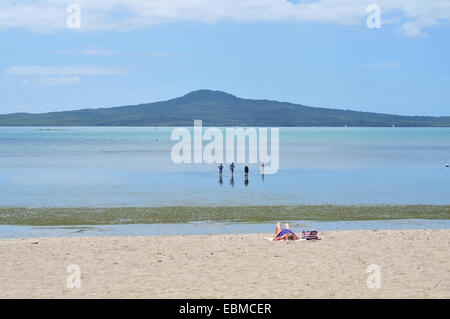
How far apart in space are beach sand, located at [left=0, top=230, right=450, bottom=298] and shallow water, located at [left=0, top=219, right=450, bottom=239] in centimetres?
224

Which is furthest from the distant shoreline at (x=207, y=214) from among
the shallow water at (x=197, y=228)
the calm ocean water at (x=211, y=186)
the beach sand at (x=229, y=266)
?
the beach sand at (x=229, y=266)

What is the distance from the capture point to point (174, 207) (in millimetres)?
29594

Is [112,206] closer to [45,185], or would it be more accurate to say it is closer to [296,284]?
[45,185]

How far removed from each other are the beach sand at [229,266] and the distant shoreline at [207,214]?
18.1 ft

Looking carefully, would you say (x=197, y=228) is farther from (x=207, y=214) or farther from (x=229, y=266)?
(x=229, y=266)

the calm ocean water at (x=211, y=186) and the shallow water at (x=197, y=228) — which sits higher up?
the shallow water at (x=197, y=228)

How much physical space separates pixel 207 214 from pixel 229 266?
12.1 metres

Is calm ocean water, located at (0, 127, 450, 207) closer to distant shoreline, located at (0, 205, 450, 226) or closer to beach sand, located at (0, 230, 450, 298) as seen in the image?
distant shoreline, located at (0, 205, 450, 226)

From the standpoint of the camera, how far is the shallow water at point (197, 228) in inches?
868

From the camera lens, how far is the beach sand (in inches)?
496

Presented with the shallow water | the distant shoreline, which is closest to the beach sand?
the shallow water

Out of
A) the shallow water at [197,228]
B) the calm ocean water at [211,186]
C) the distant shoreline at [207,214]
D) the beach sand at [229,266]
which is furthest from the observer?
the calm ocean water at [211,186]

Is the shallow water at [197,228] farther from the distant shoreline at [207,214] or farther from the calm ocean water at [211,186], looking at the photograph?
the calm ocean water at [211,186]

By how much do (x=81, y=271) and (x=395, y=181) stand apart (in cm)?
3482
